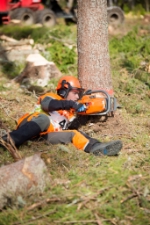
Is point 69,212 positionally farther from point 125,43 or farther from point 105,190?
point 125,43

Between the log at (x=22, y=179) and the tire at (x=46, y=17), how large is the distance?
33.6 ft

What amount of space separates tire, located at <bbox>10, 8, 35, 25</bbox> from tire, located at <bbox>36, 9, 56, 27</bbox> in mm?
207

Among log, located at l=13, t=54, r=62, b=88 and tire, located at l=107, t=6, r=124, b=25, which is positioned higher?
log, located at l=13, t=54, r=62, b=88

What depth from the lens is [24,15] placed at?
14547 millimetres

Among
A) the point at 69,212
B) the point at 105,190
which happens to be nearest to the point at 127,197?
the point at 105,190

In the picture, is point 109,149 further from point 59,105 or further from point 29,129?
point 29,129

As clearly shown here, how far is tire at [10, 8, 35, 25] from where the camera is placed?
14.5 meters

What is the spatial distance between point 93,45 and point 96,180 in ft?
7.64

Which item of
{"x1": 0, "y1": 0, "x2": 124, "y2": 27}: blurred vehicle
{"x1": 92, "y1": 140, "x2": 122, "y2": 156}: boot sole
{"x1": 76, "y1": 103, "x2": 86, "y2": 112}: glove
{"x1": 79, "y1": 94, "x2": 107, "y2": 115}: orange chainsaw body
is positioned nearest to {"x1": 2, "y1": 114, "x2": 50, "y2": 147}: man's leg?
{"x1": 76, "y1": 103, "x2": 86, "y2": 112}: glove

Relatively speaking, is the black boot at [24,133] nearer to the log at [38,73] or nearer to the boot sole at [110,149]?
the boot sole at [110,149]

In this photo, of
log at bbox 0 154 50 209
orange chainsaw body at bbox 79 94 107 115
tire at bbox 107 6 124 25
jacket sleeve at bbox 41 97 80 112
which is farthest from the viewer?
tire at bbox 107 6 124 25

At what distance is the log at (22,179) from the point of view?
14.9ft

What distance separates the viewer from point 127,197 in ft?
15.2

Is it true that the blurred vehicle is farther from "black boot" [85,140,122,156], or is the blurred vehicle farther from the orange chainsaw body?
"black boot" [85,140,122,156]
